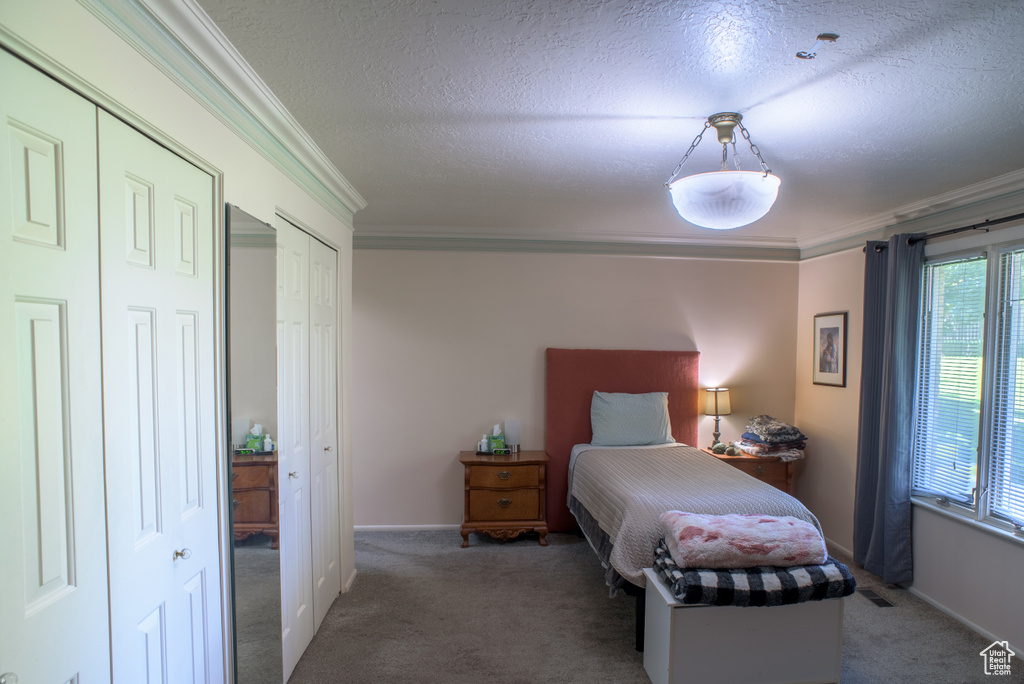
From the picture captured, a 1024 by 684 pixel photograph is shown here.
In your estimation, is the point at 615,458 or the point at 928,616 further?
the point at 615,458

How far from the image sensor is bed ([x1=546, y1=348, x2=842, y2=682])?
93.8 inches

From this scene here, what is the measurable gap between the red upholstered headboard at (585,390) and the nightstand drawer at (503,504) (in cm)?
31

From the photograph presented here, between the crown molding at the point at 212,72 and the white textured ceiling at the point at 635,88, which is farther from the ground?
the white textured ceiling at the point at 635,88

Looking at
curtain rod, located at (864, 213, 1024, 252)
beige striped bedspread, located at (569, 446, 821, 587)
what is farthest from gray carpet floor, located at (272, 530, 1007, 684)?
curtain rod, located at (864, 213, 1024, 252)

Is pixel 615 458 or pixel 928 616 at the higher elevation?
pixel 615 458

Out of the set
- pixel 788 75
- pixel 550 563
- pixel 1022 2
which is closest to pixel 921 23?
pixel 1022 2

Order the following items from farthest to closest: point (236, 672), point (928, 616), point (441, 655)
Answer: point (928, 616), point (441, 655), point (236, 672)

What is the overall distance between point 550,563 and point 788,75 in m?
3.23

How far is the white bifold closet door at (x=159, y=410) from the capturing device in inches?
51.6

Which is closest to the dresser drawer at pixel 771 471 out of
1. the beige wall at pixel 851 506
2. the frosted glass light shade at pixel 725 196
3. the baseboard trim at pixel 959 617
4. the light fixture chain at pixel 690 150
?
the beige wall at pixel 851 506

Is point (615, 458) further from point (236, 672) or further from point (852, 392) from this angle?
point (236, 672)

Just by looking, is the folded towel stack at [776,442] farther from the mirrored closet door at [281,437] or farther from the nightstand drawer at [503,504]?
the mirrored closet door at [281,437]

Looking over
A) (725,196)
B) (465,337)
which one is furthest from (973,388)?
(465,337)

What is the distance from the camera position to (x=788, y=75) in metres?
1.83
